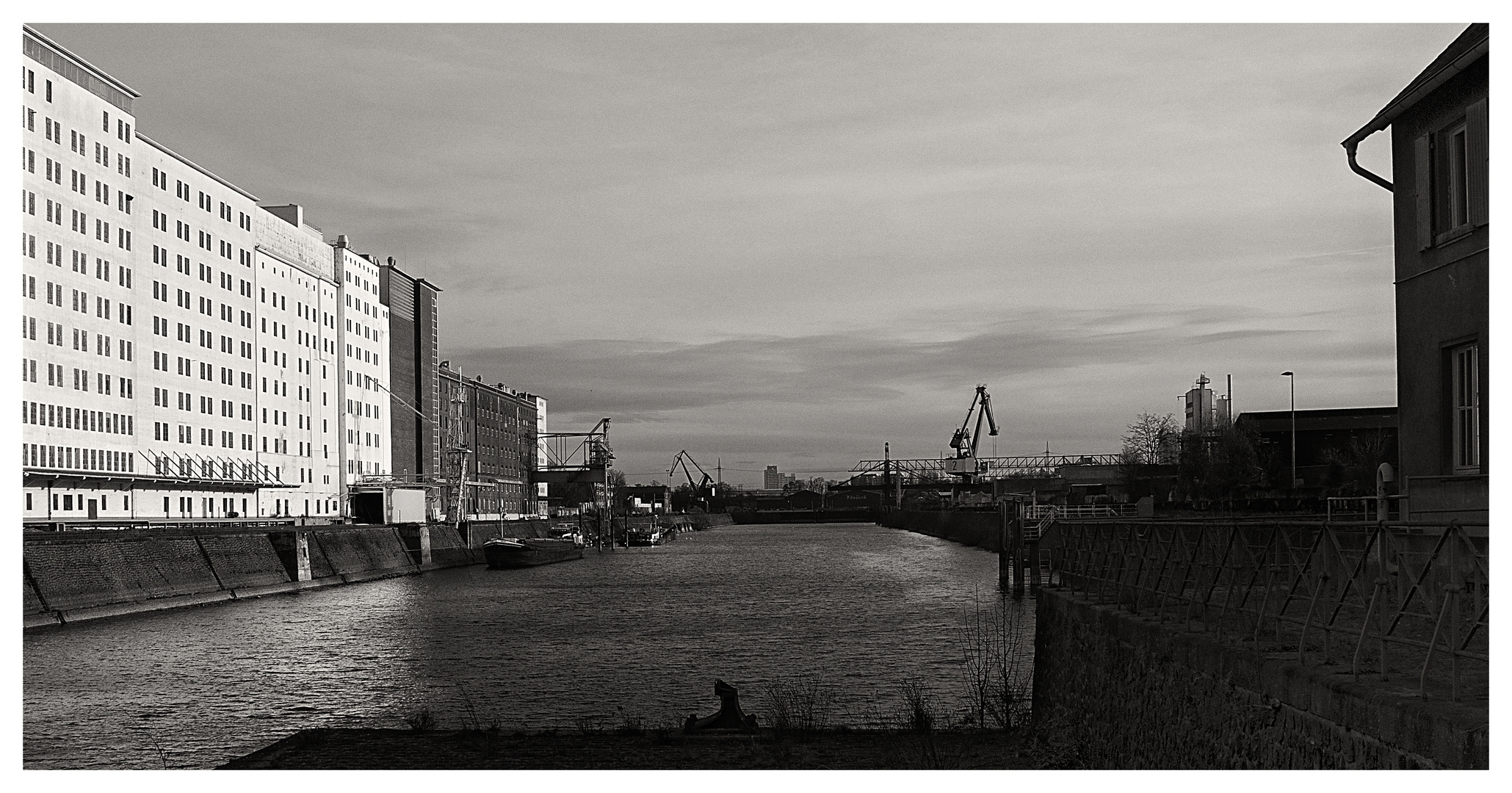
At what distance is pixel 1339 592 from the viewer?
10.8m

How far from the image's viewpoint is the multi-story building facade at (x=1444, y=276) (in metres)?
17.7

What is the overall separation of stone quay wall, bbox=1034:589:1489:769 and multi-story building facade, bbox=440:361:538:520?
417 ft

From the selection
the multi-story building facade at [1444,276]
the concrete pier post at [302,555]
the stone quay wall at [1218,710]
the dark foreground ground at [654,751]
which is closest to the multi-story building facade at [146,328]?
the concrete pier post at [302,555]

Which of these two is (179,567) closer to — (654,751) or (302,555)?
(302,555)

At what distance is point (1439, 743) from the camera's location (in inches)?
337

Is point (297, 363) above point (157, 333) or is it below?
below

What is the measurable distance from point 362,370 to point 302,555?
165 ft

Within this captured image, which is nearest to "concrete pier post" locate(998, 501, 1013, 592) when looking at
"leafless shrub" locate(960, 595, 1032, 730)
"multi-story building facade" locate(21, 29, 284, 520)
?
"leafless shrub" locate(960, 595, 1032, 730)

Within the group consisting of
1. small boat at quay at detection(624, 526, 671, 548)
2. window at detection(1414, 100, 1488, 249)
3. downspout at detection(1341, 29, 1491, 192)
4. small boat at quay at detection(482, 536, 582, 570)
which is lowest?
small boat at quay at detection(624, 526, 671, 548)

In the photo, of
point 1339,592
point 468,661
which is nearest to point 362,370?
point 468,661

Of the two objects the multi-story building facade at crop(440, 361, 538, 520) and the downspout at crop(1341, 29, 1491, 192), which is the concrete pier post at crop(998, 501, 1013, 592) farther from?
the multi-story building facade at crop(440, 361, 538, 520)

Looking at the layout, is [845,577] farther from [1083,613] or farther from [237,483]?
[1083,613]

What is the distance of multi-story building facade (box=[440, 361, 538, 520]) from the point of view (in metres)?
159

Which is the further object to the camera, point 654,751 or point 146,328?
point 146,328
